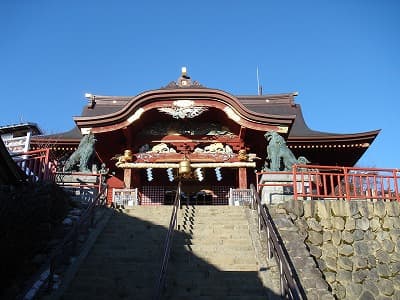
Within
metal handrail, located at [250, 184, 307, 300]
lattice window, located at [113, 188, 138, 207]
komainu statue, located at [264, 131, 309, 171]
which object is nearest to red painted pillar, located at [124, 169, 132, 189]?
lattice window, located at [113, 188, 138, 207]

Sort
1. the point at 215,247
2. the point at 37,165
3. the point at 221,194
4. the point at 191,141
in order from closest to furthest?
the point at 215,247 < the point at 37,165 < the point at 191,141 < the point at 221,194

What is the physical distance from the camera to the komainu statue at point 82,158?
1290 centimetres

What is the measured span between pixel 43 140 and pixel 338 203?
11.5 meters

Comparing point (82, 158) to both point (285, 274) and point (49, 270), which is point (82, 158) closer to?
point (49, 270)

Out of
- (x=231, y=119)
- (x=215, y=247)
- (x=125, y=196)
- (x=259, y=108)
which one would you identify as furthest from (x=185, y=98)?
(x=215, y=247)

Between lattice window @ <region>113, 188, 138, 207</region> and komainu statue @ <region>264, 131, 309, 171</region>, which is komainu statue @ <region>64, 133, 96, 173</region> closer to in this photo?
lattice window @ <region>113, 188, 138, 207</region>

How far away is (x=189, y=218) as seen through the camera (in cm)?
1069

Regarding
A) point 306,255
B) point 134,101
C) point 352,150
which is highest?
point 134,101

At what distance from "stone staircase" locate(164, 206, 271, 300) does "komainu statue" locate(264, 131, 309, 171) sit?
7.93 feet

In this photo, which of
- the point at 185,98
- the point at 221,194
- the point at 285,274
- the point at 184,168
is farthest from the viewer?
the point at 221,194

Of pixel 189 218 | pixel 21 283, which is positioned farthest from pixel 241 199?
pixel 21 283

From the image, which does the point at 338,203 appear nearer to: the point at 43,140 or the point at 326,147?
the point at 326,147

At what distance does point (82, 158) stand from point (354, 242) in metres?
8.23

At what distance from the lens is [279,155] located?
42.5ft
